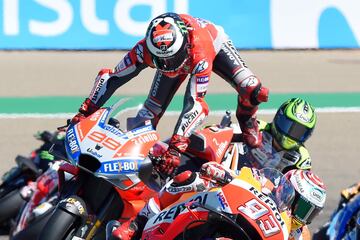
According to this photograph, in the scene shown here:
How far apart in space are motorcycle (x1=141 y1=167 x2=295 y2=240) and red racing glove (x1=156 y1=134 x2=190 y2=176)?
1.50 ft

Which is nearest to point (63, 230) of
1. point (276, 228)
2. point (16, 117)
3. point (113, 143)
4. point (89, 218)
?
point (89, 218)

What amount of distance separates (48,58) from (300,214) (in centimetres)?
1054

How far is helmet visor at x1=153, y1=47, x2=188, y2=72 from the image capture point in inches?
256

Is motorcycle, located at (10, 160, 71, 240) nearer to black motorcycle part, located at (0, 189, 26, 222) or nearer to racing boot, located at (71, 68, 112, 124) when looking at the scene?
black motorcycle part, located at (0, 189, 26, 222)

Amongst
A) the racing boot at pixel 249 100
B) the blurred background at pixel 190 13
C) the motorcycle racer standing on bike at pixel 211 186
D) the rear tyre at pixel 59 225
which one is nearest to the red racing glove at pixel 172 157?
the motorcycle racer standing on bike at pixel 211 186

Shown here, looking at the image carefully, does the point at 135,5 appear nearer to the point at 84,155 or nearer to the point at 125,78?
the point at 125,78

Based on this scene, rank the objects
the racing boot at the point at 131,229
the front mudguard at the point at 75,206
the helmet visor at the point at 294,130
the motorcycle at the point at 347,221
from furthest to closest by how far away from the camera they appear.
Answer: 1. the helmet visor at the point at 294,130
2. the motorcycle at the point at 347,221
3. the front mudguard at the point at 75,206
4. the racing boot at the point at 131,229

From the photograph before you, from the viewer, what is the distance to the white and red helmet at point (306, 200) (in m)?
5.30

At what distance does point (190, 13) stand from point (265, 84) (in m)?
2.37

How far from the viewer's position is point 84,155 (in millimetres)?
5766

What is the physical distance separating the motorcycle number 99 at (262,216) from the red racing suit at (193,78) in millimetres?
1242

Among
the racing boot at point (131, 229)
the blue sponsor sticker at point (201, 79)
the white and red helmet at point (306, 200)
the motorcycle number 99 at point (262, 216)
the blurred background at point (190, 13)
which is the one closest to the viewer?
the motorcycle number 99 at point (262, 216)

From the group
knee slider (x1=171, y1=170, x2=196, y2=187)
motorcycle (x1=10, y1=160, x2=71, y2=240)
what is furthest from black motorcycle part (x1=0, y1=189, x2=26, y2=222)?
knee slider (x1=171, y1=170, x2=196, y2=187)

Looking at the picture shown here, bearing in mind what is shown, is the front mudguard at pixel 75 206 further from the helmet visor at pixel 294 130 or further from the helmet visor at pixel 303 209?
the helmet visor at pixel 294 130
